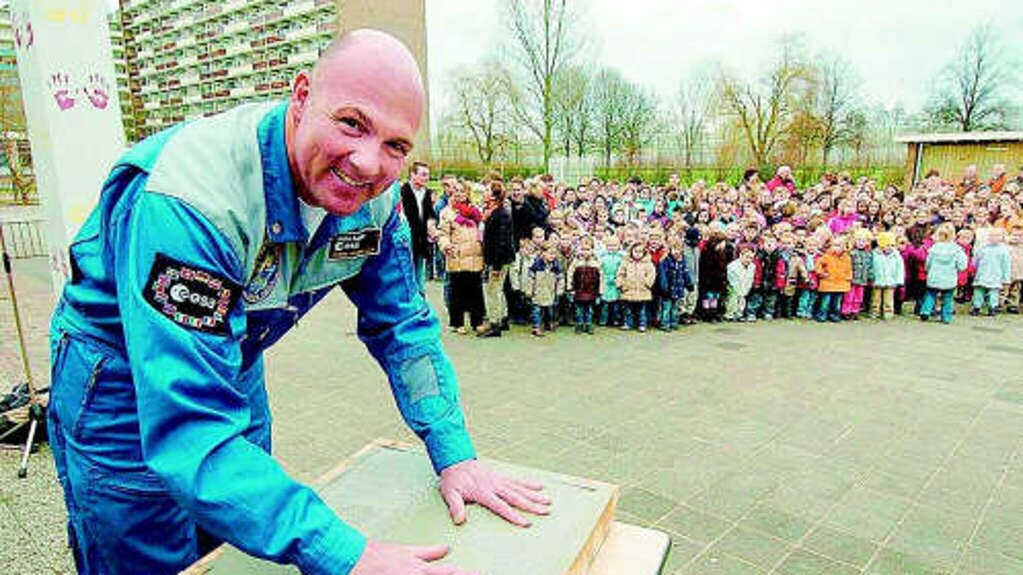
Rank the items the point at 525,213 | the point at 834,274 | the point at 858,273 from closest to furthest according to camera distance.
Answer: the point at 525,213
the point at 834,274
the point at 858,273

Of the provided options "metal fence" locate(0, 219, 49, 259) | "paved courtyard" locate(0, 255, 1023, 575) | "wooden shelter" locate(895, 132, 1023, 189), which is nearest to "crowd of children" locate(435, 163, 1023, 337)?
"paved courtyard" locate(0, 255, 1023, 575)

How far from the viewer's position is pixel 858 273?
7984 millimetres

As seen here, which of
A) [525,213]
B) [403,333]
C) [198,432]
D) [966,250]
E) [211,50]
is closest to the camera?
[198,432]

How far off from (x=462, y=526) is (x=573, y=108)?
1168 inches

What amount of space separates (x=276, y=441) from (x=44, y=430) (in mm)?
1375

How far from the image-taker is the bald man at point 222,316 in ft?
2.97

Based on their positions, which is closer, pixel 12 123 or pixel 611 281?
pixel 611 281

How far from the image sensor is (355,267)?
1.39 metres

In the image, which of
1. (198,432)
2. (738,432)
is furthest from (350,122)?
(738,432)

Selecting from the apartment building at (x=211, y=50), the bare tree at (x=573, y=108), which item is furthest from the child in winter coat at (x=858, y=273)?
the apartment building at (x=211, y=50)

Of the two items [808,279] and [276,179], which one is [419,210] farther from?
[276,179]

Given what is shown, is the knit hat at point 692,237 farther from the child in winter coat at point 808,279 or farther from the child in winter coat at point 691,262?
the child in winter coat at point 808,279

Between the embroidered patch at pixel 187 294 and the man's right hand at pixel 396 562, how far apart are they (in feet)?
1.34

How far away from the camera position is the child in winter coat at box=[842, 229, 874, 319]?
799 cm
